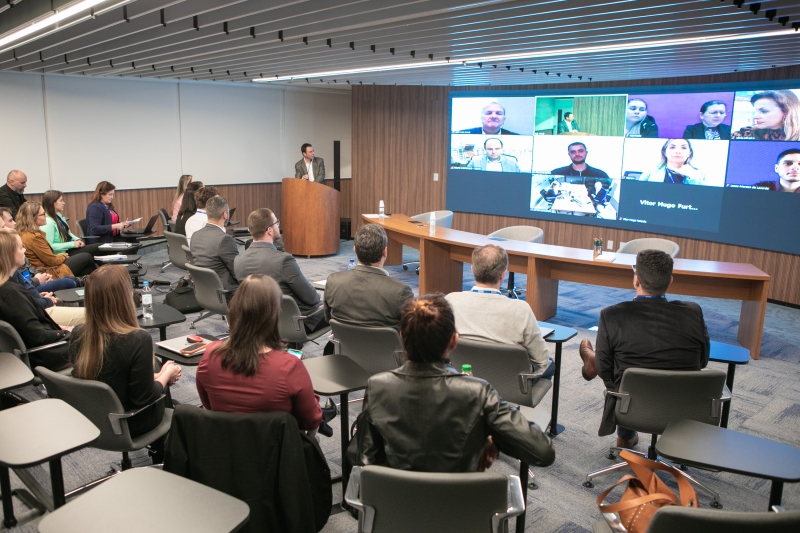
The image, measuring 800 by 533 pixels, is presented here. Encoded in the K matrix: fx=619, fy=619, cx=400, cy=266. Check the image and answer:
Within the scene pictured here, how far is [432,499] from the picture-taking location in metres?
1.85

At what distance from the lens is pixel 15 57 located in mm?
6855

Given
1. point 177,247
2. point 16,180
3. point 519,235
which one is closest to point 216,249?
point 177,247

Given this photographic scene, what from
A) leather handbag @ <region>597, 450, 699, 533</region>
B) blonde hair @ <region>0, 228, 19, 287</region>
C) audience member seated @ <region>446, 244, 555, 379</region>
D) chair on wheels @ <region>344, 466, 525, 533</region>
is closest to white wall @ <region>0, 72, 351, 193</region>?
blonde hair @ <region>0, 228, 19, 287</region>

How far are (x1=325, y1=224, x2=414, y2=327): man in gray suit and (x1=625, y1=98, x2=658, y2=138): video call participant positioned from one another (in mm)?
5998

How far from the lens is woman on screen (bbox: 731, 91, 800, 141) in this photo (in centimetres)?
690

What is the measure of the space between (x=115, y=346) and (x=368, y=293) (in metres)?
1.32

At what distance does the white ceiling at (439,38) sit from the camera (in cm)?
418

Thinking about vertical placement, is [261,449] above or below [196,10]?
below

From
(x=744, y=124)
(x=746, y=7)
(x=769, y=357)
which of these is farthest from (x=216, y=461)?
(x=744, y=124)

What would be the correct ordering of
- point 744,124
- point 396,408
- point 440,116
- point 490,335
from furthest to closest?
point 440,116 → point 744,124 → point 490,335 → point 396,408

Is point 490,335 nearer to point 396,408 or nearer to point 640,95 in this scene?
point 396,408

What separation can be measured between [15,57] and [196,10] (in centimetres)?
377

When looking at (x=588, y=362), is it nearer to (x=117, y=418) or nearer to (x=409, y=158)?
(x=117, y=418)

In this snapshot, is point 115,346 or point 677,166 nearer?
point 115,346
